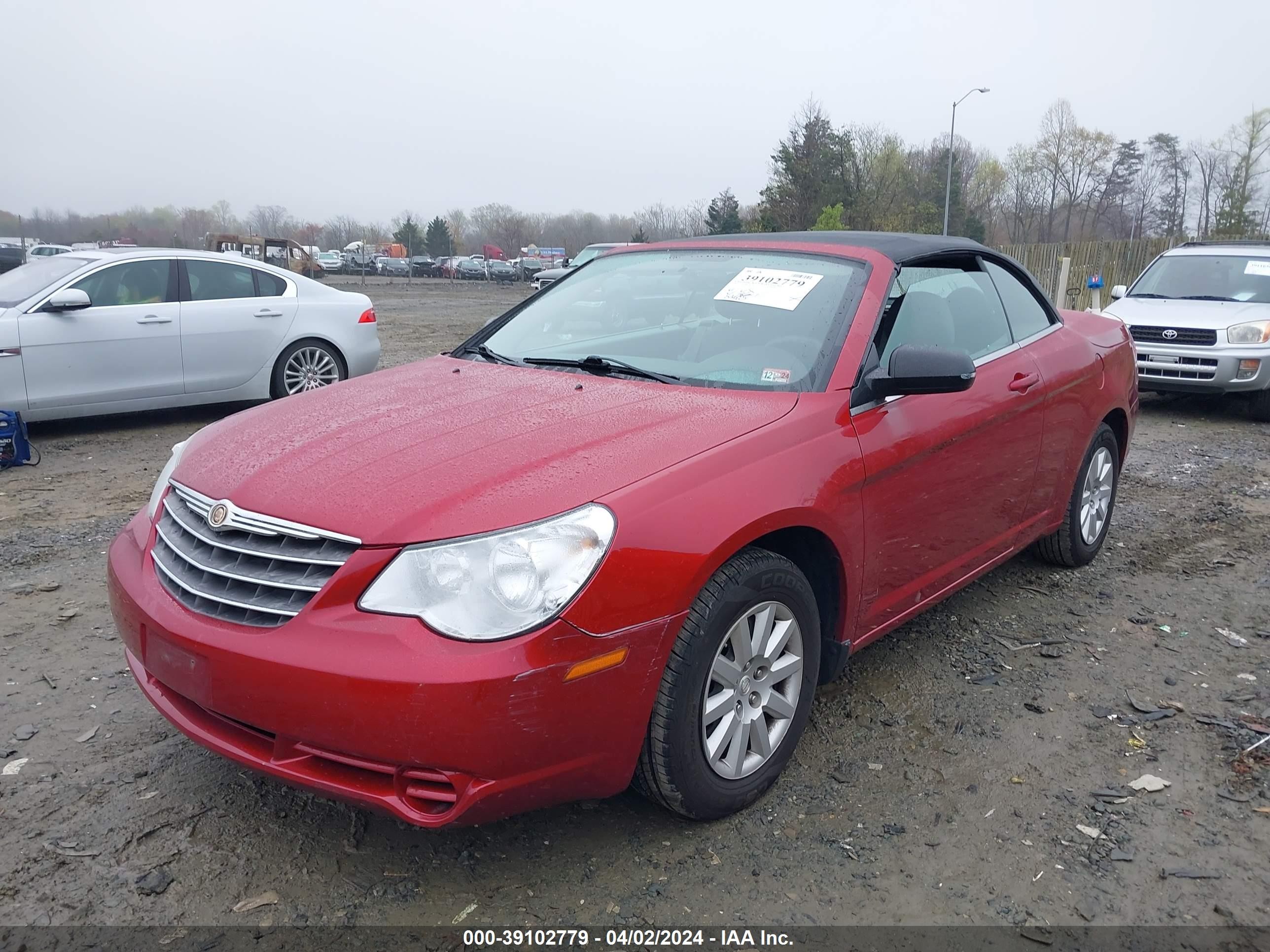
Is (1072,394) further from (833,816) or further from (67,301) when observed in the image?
(67,301)

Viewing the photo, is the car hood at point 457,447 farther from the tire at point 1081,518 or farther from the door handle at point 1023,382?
the tire at point 1081,518

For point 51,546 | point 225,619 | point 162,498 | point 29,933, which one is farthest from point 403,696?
point 51,546

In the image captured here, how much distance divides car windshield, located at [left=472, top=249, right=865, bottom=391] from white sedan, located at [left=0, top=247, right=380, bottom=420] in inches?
149

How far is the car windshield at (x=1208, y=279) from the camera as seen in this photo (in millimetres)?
9711

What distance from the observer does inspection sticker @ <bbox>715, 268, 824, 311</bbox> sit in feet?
11.0

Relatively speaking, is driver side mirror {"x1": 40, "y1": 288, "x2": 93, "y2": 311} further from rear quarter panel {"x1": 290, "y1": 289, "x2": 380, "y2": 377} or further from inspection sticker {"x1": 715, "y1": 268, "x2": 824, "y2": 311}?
inspection sticker {"x1": 715, "y1": 268, "x2": 824, "y2": 311}

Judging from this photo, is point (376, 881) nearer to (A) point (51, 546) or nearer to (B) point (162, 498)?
(B) point (162, 498)

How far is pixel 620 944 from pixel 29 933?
140cm

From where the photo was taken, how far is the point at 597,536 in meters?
2.24

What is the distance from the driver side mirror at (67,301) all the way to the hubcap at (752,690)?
6802 millimetres

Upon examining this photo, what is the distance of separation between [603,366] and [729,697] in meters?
1.26

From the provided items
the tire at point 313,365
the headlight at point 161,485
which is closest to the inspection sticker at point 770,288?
the headlight at point 161,485

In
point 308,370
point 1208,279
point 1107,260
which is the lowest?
point 308,370

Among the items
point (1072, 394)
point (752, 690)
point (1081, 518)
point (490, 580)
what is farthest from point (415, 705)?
point (1081, 518)
